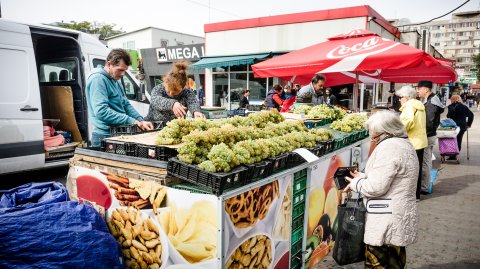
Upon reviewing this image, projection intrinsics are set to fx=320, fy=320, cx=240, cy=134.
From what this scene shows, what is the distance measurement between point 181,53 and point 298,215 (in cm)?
2006

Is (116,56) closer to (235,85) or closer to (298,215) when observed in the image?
(298,215)

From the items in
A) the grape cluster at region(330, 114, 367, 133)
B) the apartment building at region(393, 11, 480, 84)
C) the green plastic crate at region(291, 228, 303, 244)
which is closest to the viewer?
the green plastic crate at region(291, 228, 303, 244)

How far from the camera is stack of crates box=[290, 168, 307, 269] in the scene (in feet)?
9.64

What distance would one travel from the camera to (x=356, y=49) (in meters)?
5.62

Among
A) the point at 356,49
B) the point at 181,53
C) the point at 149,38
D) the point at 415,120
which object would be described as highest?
the point at 149,38

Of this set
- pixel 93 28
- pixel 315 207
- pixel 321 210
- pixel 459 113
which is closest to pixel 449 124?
pixel 459 113

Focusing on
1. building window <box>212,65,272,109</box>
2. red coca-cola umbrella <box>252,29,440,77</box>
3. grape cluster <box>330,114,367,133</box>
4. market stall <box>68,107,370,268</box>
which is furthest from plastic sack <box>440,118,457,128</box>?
building window <box>212,65,272,109</box>

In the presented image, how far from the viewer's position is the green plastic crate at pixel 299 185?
115 inches

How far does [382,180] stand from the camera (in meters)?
2.56

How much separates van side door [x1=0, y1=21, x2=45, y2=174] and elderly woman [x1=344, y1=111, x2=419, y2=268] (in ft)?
16.7

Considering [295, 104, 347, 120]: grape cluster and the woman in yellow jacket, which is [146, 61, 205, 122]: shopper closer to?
[295, 104, 347, 120]: grape cluster

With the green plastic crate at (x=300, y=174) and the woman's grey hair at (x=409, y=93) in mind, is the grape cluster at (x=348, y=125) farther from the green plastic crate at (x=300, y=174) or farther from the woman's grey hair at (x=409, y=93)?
the green plastic crate at (x=300, y=174)

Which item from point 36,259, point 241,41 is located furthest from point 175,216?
point 241,41

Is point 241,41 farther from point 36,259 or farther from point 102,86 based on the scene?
point 36,259
